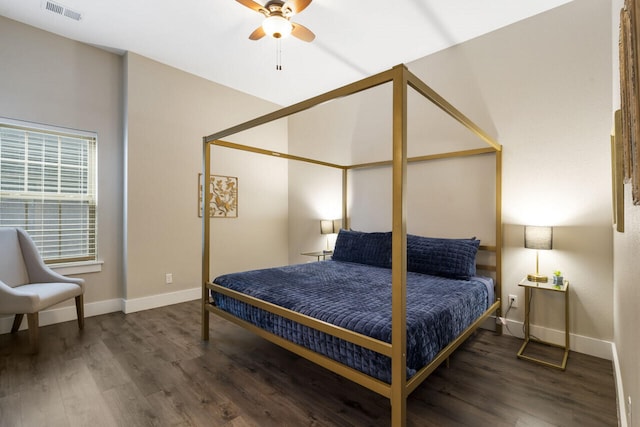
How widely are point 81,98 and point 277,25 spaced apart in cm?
246

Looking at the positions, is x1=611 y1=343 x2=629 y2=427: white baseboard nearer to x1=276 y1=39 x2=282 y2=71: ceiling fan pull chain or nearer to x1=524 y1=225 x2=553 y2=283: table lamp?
x1=524 y1=225 x2=553 y2=283: table lamp

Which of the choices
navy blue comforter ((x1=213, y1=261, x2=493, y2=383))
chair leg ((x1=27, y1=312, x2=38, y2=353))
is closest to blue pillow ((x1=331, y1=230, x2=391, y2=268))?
navy blue comforter ((x1=213, y1=261, x2=493, y2=383))

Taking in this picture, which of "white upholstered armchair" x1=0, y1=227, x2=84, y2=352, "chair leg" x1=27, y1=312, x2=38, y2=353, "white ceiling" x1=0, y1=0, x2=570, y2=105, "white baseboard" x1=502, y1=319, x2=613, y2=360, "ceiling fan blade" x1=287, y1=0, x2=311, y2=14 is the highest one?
"white ceiling" x1=0, y1=0, x2=570, y2=105

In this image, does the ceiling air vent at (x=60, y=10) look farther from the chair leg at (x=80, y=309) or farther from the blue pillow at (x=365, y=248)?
the blue pillow at (x=365, y=248)

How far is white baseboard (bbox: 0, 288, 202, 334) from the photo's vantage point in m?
3.05

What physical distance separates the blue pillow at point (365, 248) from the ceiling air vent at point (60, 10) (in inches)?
137

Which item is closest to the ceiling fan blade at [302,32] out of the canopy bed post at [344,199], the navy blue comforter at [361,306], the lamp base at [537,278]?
the canopy bed post at [344,199]

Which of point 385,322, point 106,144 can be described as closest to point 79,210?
point 106,144

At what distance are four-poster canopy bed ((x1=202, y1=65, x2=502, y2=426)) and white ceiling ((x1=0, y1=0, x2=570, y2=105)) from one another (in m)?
1.20

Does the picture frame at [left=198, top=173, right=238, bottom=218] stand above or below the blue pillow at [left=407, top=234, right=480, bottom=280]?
above

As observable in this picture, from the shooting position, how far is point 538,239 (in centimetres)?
251

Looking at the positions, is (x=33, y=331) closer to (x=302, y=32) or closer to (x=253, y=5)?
(x=253, y=5)

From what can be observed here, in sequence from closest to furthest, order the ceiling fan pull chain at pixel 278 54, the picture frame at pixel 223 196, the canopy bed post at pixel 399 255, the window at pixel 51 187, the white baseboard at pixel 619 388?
the canopy bed post at pixel 399 255
the white baseboard at pixel 619 388
the window at pixel 51 187
the ceiling fan pull chain at pixel 278 54
the picture frame at pixel 223 196

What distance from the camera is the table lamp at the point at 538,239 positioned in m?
2.47
